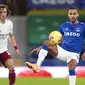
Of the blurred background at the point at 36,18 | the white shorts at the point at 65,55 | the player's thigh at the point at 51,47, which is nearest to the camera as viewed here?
the player's thigh at the point at 51,47

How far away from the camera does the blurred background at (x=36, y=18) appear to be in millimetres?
17047

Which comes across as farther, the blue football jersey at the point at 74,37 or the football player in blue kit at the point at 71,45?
the blue football jersey at the point at 74,37

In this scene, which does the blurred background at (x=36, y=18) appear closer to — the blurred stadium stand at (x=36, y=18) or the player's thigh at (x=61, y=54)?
the blurred stadium stand at (x=36, y=18)

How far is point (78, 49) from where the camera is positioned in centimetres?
984

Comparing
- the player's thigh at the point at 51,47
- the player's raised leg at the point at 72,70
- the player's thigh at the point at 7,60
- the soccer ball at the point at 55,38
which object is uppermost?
the soccer ball at the point at 55,38

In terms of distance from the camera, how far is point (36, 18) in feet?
57.2

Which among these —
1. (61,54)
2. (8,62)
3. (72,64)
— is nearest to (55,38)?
(61,54)

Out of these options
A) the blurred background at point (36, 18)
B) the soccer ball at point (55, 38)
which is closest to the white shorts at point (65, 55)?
the soccer ball at point (55, 38)

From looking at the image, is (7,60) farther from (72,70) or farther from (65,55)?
(72,70)

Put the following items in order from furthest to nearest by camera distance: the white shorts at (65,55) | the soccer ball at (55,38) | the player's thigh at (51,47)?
the white shorts at (65,55), the soccer ball at (55,38), the player's thigh at (51,47)

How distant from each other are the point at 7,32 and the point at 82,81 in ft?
9.54

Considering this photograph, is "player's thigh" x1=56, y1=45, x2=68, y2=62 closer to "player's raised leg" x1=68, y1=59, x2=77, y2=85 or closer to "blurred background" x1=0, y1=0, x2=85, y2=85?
"player's raised leg" x1=68, y1=59, x2=77, y2=85

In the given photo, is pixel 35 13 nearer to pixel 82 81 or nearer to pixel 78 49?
pixel 82 81

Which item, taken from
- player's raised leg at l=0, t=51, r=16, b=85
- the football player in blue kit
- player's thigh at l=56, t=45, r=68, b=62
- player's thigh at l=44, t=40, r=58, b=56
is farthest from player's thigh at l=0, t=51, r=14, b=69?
player's thigh at l=56, t=45, r=68, b=62
